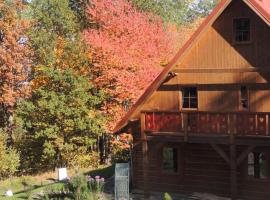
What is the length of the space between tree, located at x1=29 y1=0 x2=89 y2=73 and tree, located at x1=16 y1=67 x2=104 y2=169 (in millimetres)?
3260

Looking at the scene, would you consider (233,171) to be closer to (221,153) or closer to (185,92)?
(221,153)

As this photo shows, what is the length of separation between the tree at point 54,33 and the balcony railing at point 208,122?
54.4 feet

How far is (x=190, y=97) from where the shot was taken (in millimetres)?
21109

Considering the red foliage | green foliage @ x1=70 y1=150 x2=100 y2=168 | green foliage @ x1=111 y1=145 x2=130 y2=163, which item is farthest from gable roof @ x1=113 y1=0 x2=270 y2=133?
the red foliage

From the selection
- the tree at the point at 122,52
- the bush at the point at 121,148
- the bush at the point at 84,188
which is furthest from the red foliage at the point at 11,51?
the bush at the point at 84,188

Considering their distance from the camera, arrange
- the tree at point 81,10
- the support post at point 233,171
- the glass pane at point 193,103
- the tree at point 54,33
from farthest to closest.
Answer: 1. the tree at point 81,10
2. the tree at point 54,33
3. the glass pane at point 193,103
4. the support post at point 233,171

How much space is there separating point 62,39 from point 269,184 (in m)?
23.6

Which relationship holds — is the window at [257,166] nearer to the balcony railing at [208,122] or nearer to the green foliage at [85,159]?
the balcony railing at [208,122]

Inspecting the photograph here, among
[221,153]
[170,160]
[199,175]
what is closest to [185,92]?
[221,153]

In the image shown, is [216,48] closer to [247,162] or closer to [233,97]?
[233,97]

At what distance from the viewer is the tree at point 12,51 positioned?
116 ft

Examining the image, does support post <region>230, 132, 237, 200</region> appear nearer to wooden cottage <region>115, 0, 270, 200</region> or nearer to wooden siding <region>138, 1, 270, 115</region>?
wooden cottage <region>115, 0, 270, 200</region>

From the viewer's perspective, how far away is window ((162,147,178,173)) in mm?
22281

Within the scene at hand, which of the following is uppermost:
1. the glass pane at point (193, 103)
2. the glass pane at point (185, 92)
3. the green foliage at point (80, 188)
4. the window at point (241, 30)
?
the window at point (241, 30)
